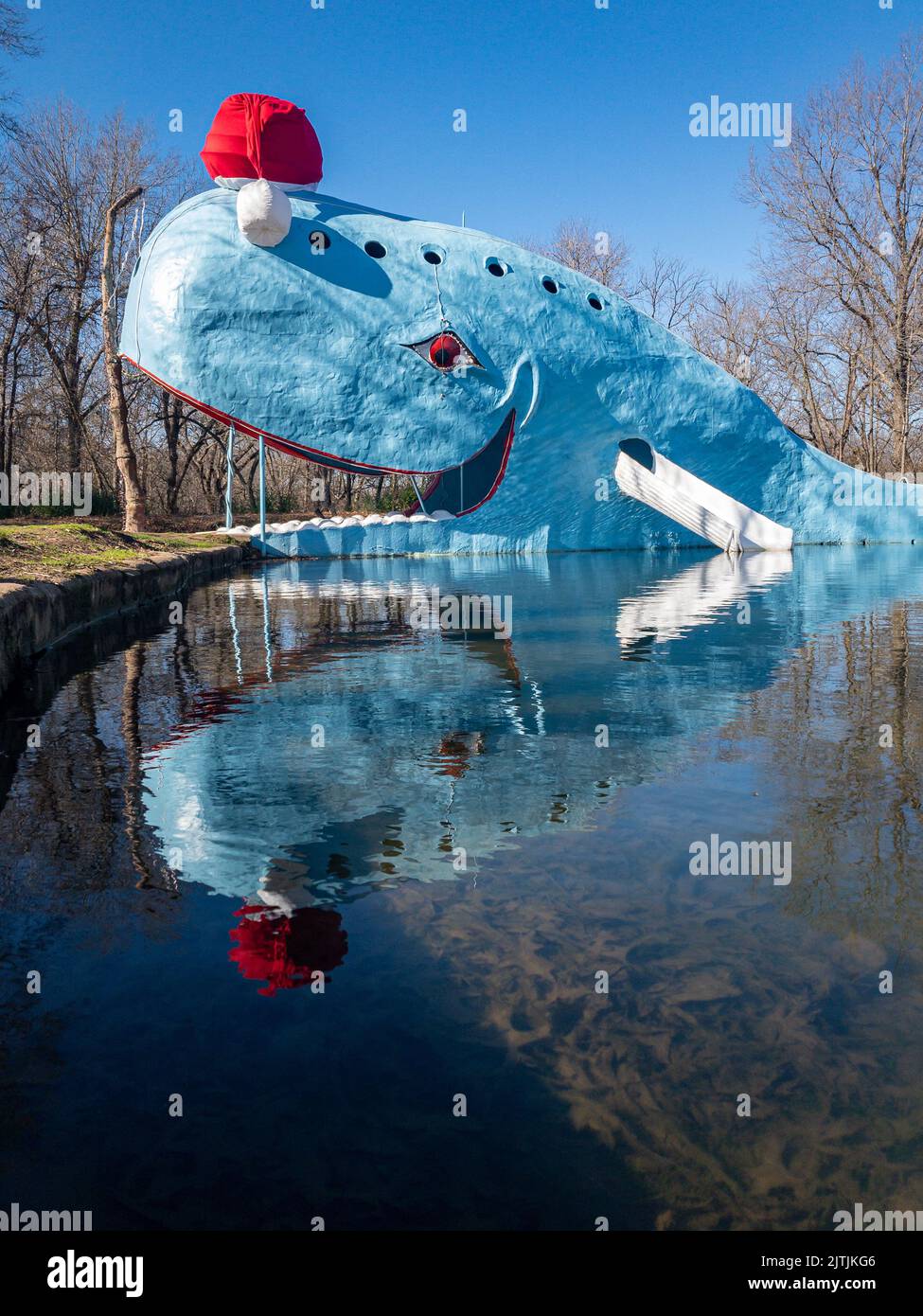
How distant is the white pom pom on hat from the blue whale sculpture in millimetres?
423

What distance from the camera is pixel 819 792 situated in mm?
4262

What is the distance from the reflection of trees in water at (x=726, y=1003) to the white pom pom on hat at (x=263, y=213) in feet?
69.5

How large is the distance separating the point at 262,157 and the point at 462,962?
24.3m

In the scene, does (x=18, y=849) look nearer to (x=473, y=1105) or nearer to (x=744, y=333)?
(x=473, y=1105)

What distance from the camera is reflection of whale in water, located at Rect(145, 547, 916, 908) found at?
3742 mm

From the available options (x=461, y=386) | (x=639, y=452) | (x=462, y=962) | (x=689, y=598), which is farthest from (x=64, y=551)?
(x=639, y=452)

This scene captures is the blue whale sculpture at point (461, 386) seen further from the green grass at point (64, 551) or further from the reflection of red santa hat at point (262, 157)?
the green grass at point (64, 551)

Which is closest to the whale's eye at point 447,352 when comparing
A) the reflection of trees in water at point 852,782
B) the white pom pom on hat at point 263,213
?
the white pom pom on hat at point 263,213

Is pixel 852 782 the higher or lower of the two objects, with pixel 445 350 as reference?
lower

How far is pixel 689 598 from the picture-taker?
13.5 m

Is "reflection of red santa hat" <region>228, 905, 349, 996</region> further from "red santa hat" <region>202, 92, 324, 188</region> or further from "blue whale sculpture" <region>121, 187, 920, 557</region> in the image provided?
"red santa hat" <region>202, 92, 324, 188</region>

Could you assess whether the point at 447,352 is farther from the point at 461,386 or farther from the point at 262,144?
the point at 262,144
